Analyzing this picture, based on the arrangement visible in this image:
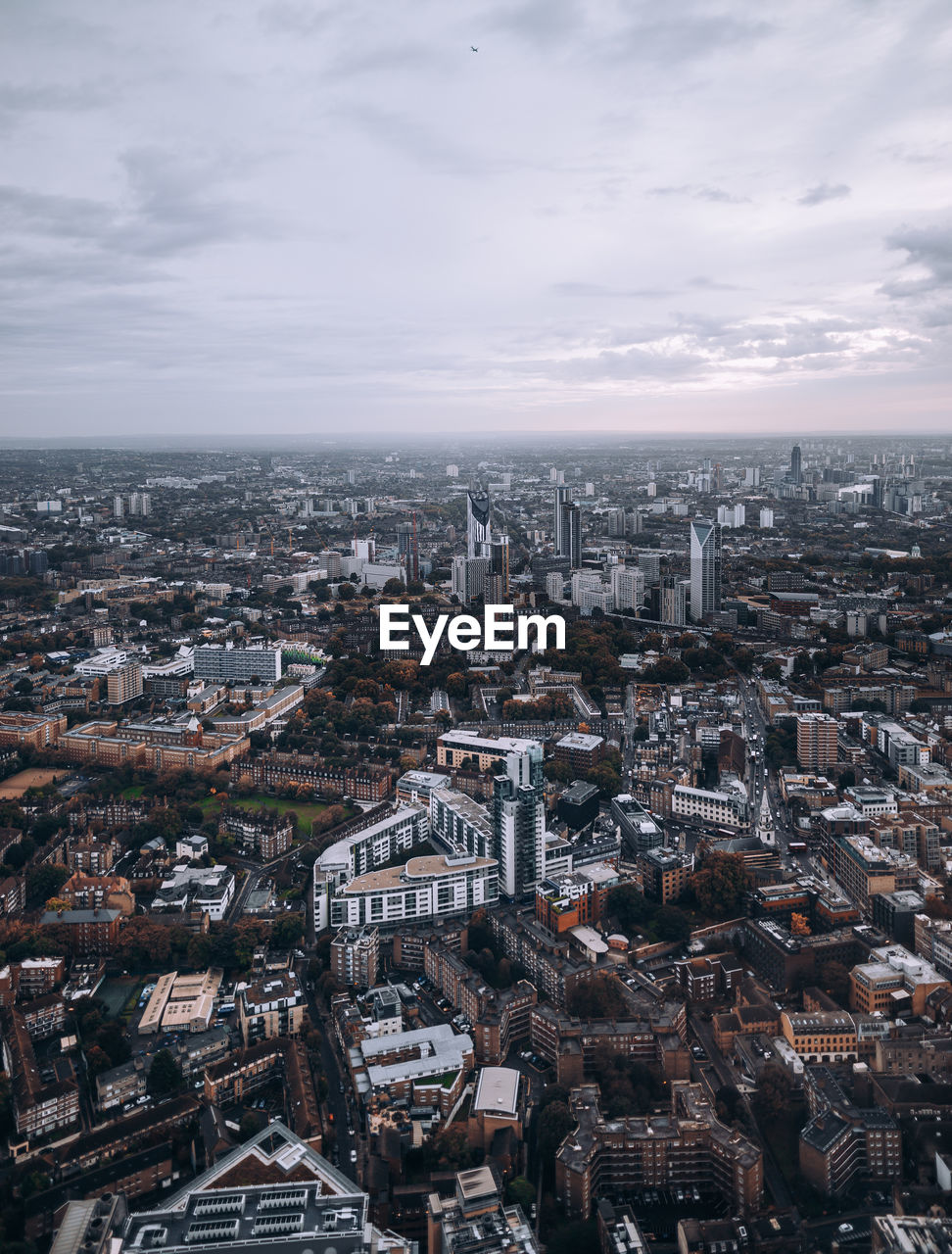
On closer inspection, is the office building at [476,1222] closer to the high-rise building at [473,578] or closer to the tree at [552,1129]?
the tree at [552,1129]

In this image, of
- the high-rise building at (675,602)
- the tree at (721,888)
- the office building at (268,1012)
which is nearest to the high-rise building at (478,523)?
the high-rise building at (675,602)

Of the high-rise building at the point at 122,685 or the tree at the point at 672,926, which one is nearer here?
the tree at the point at 672,926

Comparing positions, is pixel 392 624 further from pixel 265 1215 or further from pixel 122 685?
pixel 265 1215

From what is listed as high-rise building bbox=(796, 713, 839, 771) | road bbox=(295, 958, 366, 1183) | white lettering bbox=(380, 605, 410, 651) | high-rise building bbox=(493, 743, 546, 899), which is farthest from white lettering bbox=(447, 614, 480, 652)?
road bbox=(295, 958, 366, 1183)

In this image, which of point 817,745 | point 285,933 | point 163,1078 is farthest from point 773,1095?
point 817,745

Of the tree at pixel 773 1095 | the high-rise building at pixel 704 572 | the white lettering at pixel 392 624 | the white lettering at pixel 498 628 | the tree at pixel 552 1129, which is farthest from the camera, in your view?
the high-rise building at pixel 704 572

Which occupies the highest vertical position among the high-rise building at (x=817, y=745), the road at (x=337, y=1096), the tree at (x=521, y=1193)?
the high-rise building at (x=817, y=745)
